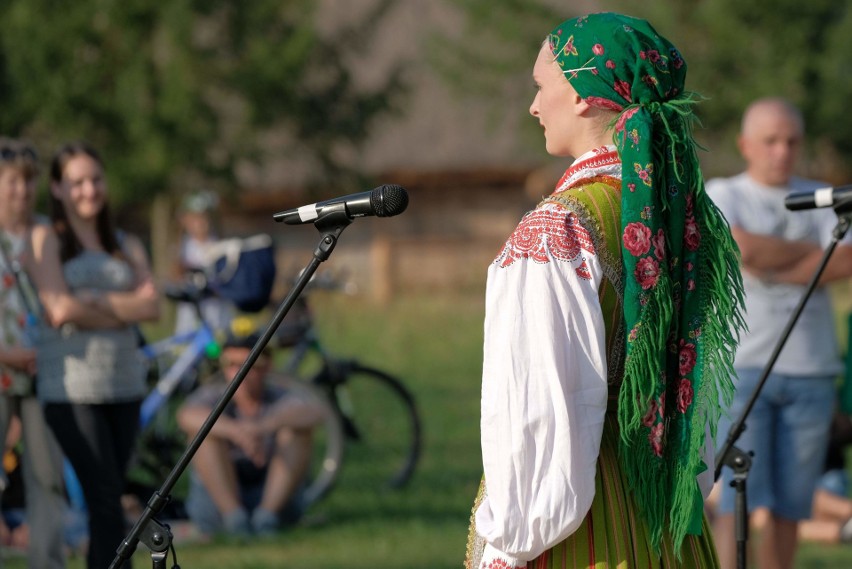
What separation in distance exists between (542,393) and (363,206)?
0.66m

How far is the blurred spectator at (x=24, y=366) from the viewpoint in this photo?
502 centimetres

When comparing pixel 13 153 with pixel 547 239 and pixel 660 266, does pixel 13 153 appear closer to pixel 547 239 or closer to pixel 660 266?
pixel 547 239

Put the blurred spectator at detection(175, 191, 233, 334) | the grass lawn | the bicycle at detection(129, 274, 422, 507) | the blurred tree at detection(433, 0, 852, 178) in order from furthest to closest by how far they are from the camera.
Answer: the blurred tree at detection(433, 0, 852, 178), the blurred spectator at detection(175, 191, 233, 334), the bicycle at detection(129, 274, 422, 507), the grass lawn

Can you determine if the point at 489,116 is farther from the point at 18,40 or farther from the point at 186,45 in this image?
the point at 18,40

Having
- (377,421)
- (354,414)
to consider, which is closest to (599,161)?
(354,414)

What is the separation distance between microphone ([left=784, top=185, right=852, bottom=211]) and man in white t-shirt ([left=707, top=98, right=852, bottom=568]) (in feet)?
4.33

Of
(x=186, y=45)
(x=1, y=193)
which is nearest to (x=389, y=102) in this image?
(x=186, y=45)

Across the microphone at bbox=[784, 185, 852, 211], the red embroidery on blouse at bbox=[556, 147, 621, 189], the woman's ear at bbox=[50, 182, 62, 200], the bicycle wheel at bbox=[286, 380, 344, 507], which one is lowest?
the bicycle wheel at bbox=[286, 380, 344, 507]

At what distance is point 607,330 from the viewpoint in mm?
2744

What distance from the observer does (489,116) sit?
78.3ft

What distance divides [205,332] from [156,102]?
36.2ft

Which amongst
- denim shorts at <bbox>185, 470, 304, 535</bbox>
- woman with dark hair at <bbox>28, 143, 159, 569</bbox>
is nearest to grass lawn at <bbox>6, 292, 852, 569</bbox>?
denim shorts at <bbox>185, 470, 304, 535</bbox>

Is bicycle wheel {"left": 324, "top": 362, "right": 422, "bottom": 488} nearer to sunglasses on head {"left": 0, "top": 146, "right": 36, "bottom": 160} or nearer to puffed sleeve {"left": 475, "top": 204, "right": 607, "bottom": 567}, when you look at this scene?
sunglasses on head {"left": 0, "top": 146, "right": 36, "bottom": 160}

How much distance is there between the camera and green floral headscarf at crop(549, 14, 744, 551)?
8.89ft
